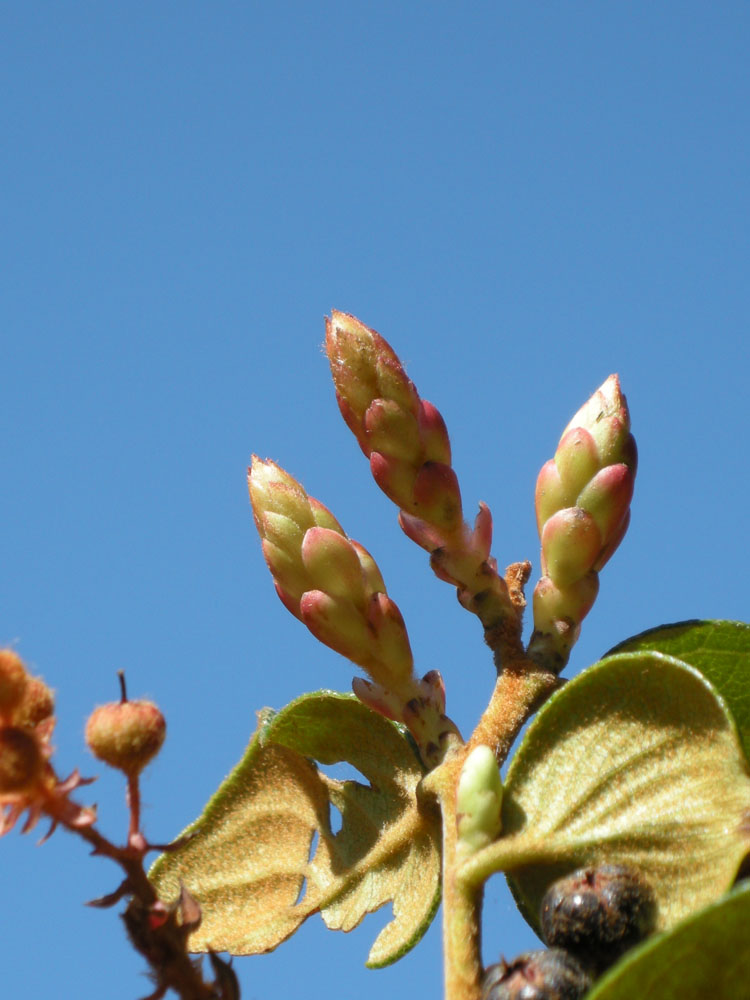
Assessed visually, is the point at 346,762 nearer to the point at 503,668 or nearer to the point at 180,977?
the point at 503,668

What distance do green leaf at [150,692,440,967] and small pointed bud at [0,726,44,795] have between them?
72 centimetres

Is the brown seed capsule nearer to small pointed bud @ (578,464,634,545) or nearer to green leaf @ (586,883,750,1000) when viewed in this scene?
green leaf @ (586,883,750,1000)

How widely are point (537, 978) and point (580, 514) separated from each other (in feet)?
2.54

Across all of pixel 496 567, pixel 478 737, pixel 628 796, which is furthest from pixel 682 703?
pixel 496 567

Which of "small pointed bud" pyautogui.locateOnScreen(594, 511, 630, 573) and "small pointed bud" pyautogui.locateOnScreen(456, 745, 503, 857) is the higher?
"small pointed bud" pyautogui.locateOnScreen(594, 511, 630, 573)

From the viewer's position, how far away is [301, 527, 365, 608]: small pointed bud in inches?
77.9

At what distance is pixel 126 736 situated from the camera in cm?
156

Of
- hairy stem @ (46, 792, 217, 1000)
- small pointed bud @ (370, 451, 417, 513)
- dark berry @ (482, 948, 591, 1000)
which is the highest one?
small pointed bud @ (370, 451, 417, 513)

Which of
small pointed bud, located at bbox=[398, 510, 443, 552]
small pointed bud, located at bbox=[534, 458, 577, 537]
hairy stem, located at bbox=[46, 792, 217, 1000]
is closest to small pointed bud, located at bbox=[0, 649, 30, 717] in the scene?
hairy stem, located at bbox=[46, 792, 217, 1000]

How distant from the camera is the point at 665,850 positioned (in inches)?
66.8

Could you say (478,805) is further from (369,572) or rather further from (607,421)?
(607,421)

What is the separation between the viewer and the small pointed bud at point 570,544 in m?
2.01

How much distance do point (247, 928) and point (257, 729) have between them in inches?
13.0

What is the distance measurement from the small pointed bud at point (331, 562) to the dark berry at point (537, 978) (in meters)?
0.66
